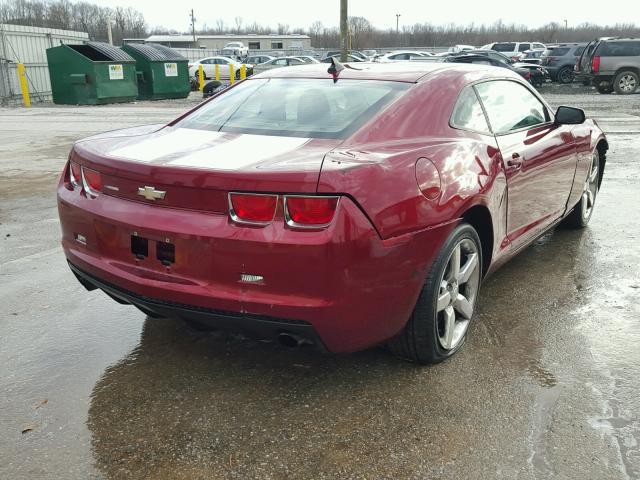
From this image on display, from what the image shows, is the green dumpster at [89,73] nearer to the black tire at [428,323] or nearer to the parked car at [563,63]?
the parked car at [563,63]

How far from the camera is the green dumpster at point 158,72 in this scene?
75.9 ft

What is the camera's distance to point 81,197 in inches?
121

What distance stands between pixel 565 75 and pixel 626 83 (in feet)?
18.1

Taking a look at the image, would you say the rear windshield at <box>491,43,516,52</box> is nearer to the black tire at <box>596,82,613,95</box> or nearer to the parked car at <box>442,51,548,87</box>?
the parked car at <box>442,51,548,87</box>

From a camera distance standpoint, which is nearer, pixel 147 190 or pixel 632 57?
pixel 147 190

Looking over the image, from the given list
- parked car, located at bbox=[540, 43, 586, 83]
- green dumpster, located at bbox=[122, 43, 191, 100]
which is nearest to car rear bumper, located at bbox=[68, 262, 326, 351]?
green dumpster, located at bbox=[122, 43, 191, 100]

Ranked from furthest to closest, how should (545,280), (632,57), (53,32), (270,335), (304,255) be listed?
(53,32) < (632,57) < (545,280) < (270,335) < (304,255)

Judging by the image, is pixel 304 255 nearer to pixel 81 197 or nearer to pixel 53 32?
pixel 81 197

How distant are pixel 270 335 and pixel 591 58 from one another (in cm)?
2149

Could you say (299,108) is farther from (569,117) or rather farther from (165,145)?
(569,117)

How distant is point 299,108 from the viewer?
136 inches

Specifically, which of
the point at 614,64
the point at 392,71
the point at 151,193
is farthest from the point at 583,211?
the point at 614,64

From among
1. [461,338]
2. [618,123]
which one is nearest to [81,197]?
[461,338]

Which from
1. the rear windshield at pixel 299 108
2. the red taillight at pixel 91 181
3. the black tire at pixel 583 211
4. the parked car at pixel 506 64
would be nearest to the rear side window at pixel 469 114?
the rear windshield at pixel 299 108
